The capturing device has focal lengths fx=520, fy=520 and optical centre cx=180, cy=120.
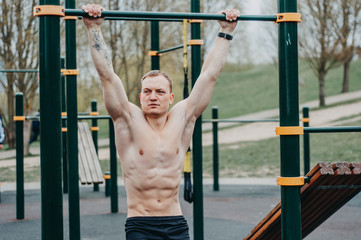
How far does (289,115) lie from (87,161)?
6238mm

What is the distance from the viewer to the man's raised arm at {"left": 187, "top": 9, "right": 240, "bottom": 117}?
306 cm

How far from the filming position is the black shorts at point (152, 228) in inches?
110

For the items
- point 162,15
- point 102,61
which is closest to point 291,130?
point 162,15

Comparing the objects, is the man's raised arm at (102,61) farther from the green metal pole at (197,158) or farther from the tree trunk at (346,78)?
the tree trunk at (346,78)

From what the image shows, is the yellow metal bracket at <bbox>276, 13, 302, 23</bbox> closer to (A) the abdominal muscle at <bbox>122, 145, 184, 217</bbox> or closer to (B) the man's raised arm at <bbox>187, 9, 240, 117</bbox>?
(B) the man's raised arm at <bbox>187, 9, 240, 117</bbox>

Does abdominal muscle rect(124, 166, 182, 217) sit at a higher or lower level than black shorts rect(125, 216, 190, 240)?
higher

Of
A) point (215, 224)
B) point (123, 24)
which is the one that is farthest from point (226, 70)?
point (215, 224)

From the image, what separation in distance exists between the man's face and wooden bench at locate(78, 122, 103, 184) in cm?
501

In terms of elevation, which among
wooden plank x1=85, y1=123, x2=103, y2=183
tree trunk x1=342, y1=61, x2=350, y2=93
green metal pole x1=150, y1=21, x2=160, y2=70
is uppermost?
tree trunk x1=342, y1=61, x2=350, y2=93

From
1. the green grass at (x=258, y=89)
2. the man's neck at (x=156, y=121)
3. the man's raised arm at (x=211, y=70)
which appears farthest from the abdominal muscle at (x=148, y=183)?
the green grass at (x=258, y=89)

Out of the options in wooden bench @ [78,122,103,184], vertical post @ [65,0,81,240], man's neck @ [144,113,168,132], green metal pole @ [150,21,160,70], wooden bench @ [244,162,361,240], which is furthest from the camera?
wooden bench @ [78,122,103,184]

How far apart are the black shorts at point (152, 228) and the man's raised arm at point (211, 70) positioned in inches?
26.7

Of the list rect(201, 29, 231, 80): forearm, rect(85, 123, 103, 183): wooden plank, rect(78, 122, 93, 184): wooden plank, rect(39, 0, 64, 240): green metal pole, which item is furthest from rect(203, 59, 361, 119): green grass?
rect(39, 0, 64, 240): green metal pole

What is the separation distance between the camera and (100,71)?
9.06 feet
